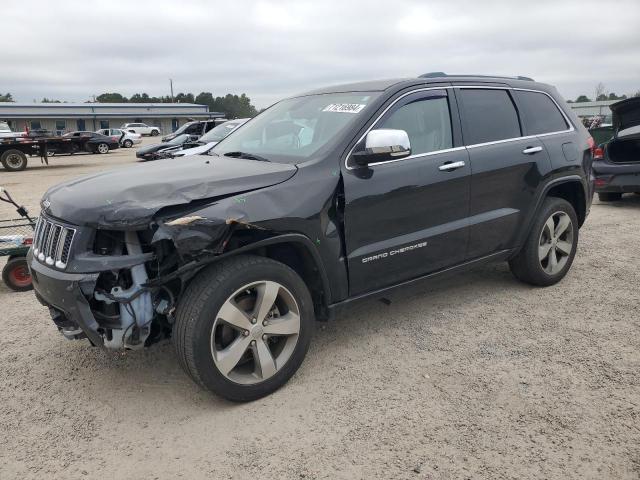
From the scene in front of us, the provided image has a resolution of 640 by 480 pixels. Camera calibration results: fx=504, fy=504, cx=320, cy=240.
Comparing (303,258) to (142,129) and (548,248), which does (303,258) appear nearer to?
(548,248)

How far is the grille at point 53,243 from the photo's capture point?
2.74 metres

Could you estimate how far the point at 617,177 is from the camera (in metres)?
8.40

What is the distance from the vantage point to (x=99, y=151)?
28.1 meters

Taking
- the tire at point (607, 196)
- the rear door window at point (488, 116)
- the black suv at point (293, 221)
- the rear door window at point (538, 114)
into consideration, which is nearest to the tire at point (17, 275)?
the black suv at point (293, 221)

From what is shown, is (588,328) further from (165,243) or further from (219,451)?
(165,243)

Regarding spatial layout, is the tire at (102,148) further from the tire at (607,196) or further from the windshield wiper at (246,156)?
the windshield wiper at (246,156)

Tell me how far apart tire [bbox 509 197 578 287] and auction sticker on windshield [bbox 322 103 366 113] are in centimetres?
200

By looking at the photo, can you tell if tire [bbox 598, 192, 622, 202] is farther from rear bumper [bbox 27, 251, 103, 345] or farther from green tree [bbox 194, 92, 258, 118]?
green tree [bbox 194, 92, 258, 118]

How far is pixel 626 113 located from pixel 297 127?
706 cm

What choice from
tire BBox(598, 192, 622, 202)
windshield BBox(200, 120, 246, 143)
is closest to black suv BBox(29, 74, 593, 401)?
tire BBox(598, 192, 622, 202)

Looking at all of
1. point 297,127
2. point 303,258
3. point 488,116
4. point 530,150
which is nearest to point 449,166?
point 488,116

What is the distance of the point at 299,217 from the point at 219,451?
4.38 ft

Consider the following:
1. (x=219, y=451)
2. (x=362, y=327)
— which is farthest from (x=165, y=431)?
(x=362, y=327)

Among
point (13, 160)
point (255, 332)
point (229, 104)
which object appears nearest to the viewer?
point (255, 332)
